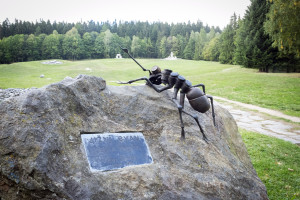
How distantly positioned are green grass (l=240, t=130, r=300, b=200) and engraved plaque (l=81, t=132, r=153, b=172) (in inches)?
131

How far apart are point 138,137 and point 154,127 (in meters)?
0.41

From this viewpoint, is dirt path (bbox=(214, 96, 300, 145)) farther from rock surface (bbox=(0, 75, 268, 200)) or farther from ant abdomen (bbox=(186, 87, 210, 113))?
ant abdomen (bbox=(186, 87, 210, 113))

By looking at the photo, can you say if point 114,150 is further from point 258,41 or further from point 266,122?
point 258,41

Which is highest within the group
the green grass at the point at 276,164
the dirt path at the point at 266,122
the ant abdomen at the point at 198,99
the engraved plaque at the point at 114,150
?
the ant abdomen at the point at 198,99

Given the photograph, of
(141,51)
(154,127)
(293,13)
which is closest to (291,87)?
(293,13)

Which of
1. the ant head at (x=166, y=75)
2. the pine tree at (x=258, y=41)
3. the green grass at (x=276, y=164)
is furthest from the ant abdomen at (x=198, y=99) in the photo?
the pine tree at (x=258, y=41)

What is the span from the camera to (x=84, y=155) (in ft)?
10.1

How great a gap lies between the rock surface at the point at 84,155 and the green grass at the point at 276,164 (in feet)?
6.04

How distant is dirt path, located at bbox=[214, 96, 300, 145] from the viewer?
Result: 29.3ft

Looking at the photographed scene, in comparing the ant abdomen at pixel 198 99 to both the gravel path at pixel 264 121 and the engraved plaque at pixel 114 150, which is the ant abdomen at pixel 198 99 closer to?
the engraved plaque at pixel 114 150

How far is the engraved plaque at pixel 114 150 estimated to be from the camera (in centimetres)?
311

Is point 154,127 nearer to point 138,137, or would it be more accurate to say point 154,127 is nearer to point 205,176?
point 138,137

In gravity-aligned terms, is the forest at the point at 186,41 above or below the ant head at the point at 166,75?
above

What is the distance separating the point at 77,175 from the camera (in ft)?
9.28
